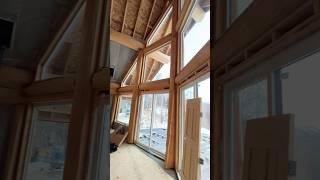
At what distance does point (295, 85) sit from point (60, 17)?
11.3 ft

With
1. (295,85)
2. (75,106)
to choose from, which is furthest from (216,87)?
(75,106)

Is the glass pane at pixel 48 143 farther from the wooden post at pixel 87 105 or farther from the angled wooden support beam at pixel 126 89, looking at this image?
the angled wooden support beam at pixel 126 89

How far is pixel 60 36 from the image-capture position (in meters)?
3.33

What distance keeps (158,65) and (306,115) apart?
657cm

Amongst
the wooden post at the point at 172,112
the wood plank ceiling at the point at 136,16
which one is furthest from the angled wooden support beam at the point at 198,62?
the wood plank ceiling at the point at 136,16

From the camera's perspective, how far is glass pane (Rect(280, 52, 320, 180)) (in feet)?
2.75

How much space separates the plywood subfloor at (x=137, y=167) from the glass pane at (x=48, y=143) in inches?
60.3

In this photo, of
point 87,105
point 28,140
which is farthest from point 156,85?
point 87,105

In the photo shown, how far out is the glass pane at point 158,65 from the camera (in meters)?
6.75

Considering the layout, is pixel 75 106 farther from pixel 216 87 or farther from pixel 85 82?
pixel 216 87

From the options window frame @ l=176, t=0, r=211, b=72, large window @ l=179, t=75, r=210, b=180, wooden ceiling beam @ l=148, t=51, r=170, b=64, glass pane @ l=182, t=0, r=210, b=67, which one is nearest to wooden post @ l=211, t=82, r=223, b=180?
large window @ l=179, t=75, r=210, b=180

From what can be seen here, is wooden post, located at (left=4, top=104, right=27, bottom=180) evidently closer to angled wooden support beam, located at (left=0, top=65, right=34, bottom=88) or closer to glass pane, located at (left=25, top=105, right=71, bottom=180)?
glass pane, located at (left=25, top=105, right=71, bottom=180)

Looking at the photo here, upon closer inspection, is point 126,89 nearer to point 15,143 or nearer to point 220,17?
point 15,143

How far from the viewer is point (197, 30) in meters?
4.56
